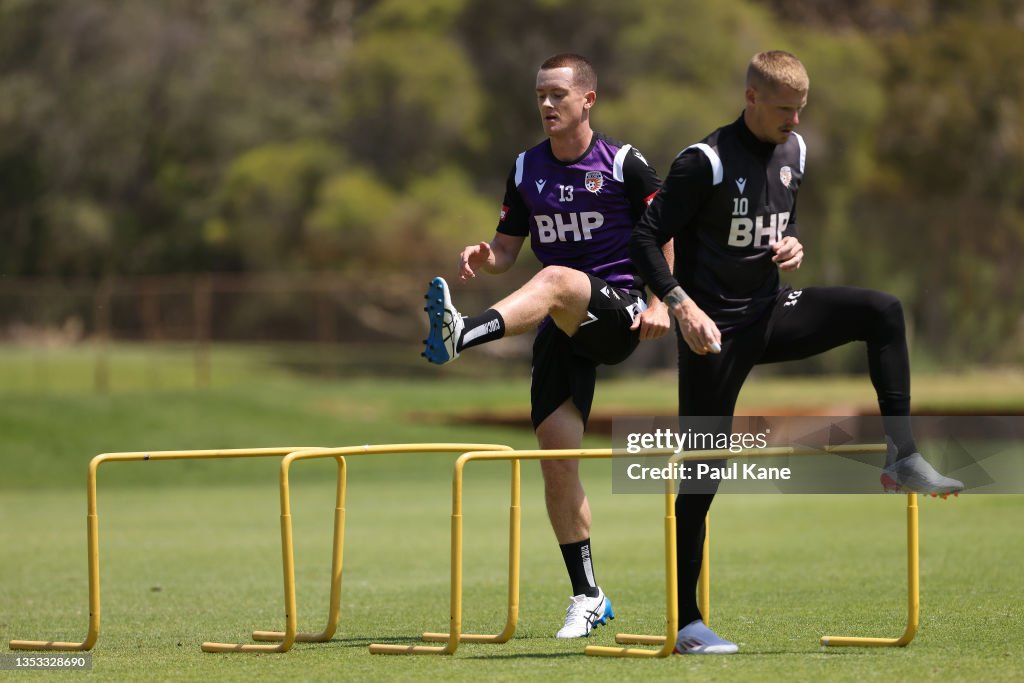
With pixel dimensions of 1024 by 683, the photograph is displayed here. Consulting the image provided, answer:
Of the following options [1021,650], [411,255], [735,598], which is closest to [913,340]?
[411,255]

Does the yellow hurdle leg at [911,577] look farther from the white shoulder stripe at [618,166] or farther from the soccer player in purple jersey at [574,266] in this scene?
the white shoulder stripe at [618,166]

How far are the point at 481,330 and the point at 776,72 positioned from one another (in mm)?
1750

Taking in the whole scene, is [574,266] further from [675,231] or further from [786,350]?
[786,350]

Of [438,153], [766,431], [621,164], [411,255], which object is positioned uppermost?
[438,153]

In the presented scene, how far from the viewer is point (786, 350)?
7.02 meters

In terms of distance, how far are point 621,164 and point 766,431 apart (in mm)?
1645

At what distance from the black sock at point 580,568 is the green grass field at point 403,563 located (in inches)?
9.7

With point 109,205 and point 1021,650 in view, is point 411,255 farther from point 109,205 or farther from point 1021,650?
point 1021,650

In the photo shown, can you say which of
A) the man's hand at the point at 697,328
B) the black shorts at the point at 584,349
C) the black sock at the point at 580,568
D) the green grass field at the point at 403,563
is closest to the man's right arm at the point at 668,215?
the man's hand at the point at 697,328

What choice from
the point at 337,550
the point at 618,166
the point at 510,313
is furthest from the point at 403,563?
the point at 510,313

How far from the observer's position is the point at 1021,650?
22.1ft

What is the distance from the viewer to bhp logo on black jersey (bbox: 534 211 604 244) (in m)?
7.75

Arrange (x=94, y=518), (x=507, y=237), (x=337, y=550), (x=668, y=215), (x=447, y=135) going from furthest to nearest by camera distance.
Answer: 1. (x=447, y=135)
2. (x=507, y=237)
3. (x=337, y=550)
4. (x=94, y=518)
5. (x=668, y=215)

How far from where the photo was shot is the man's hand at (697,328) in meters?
6.47
